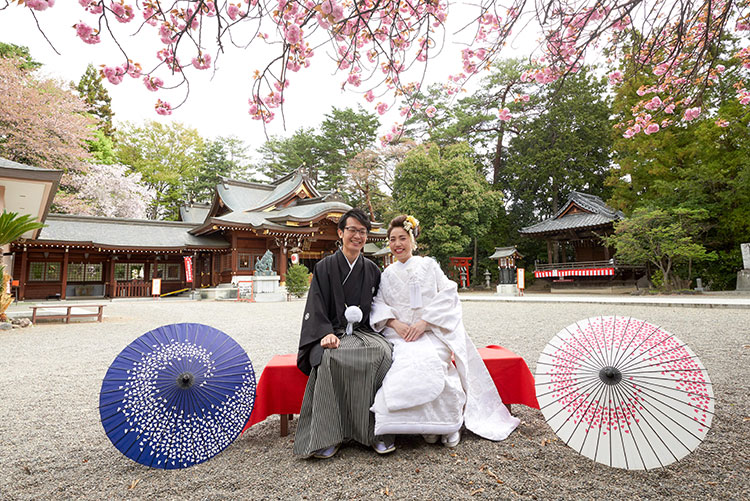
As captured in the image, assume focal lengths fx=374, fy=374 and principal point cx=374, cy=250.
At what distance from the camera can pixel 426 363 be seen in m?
2.15

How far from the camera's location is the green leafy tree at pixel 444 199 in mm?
18984

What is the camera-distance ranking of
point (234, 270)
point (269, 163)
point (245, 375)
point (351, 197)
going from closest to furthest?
1. point (245, 375)
2. point (234, 270)
3. point (351, 197)
4. point (269, 163)

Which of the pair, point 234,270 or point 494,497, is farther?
point 234,270

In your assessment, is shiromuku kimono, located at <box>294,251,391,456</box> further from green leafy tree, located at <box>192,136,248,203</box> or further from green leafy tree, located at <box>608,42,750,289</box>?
green leafy tree, located at <box>192,136,248,203</box>

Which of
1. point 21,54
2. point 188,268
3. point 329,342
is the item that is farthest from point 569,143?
point 21,54

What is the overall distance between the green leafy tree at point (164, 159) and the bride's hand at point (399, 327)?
25.6 m

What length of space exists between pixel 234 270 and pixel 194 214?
26.6 feet

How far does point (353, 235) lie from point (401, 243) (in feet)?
1.16

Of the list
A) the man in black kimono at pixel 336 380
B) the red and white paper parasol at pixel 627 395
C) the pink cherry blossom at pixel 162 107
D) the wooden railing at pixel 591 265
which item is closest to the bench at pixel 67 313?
the pink cherry blossom at pixel 162 107

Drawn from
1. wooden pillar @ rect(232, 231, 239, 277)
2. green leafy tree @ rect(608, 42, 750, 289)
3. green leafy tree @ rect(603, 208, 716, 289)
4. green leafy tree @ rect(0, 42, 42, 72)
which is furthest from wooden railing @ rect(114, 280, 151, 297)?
green leafy tree @ rect(608, 42, 750, 289)

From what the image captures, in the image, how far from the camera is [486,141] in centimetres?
2417

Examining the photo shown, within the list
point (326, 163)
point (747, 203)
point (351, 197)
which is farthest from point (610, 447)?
point (326, 163)

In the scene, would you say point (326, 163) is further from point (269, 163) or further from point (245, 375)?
point (245, 375)

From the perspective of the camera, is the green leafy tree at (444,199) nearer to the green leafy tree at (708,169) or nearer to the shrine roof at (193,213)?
the green leafy tree at (708,169)
